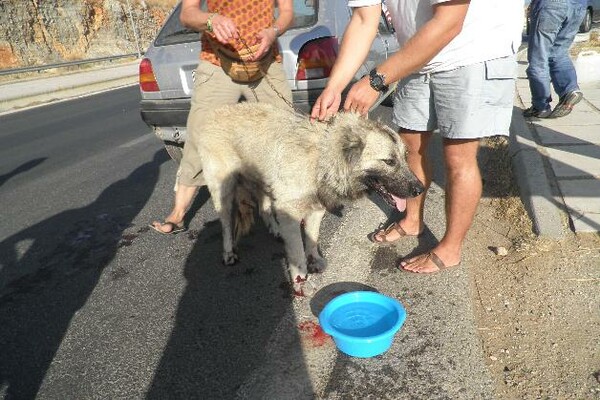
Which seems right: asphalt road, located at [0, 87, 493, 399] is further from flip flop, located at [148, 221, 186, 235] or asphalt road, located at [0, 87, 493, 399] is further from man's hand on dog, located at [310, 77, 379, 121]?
man's hand on dog, located at [310, 77, 379, 121]

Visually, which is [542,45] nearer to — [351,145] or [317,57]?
[317,57]

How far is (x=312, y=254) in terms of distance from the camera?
11.7ft

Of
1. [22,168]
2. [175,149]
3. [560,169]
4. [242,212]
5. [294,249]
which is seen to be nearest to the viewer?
[294,249]

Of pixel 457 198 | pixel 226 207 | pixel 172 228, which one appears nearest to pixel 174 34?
pixel 172 228

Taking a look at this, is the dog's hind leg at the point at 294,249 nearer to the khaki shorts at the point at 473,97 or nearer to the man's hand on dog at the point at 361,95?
the man's hand on dog at the point at 361,95

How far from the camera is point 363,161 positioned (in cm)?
302

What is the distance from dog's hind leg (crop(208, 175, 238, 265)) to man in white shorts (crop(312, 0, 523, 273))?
1132 mm

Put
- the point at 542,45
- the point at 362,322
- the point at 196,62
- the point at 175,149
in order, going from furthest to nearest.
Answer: the point at 542,45 → the point at 175,149 → the point at 196,62 → the point at 362,322

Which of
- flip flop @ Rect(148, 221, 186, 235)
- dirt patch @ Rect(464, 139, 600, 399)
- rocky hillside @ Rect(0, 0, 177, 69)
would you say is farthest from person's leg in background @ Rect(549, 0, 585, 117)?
rocky hillside @ Rect(0, 0, 177, 69)

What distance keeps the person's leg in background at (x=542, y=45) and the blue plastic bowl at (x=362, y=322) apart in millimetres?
5194

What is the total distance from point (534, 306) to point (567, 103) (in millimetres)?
4696

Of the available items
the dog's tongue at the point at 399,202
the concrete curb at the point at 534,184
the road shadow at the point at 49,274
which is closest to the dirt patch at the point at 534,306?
the concrete curb at the point at 534,184

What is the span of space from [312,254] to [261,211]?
797mm

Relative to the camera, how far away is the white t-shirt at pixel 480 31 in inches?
103
